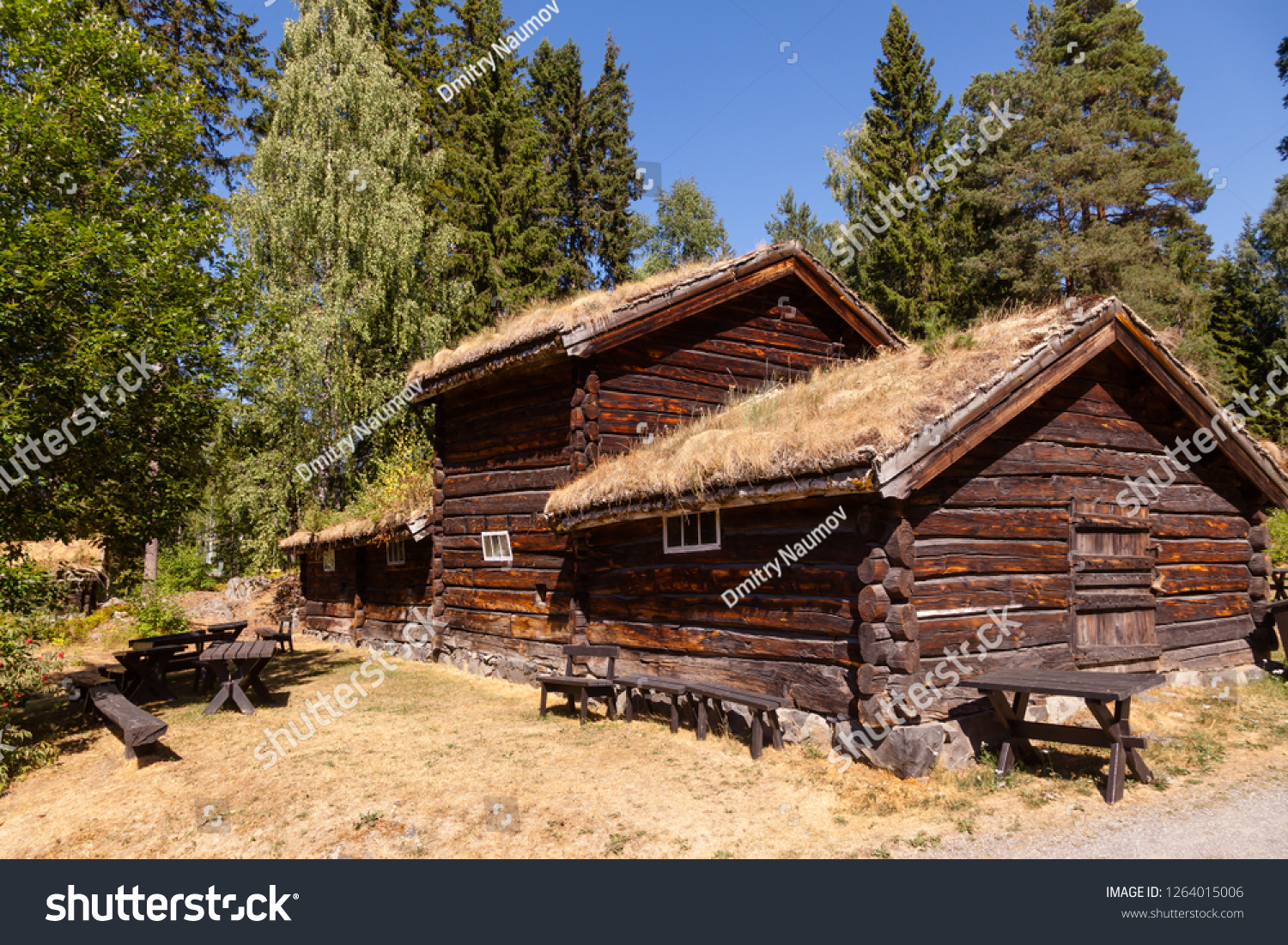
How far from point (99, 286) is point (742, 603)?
9214mm

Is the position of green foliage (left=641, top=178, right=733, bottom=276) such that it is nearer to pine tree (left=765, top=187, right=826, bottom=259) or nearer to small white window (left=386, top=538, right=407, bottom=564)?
pine tree (left=765, top=187, right=826, bottom=259)

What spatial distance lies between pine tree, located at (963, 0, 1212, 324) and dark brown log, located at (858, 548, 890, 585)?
69.3 feet

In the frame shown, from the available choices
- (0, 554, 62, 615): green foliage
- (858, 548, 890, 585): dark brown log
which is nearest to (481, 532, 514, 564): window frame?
(0, 554, 62, 615): green foliage

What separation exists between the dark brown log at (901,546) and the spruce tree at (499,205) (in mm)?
21069

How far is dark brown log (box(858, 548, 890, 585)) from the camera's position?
763 centimetres

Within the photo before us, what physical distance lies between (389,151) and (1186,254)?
2784cm

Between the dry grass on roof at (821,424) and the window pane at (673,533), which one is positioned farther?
the window pane at (673,533)

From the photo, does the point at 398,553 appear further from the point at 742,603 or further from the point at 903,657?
the point at 903,657

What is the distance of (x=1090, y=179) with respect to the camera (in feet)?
84.6

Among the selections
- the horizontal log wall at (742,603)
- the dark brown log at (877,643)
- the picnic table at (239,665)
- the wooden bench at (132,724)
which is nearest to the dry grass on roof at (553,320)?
the horizontal log wall at (742,603)

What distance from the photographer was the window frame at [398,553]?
56.1 feet

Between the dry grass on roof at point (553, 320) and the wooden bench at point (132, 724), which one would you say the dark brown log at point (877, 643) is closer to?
the dry grass on roof at point (553, 320)

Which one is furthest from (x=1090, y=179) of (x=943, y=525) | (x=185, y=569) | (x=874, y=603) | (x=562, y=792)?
(x=185, y=569)

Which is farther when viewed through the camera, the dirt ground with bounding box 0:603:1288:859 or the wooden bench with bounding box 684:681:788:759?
the wooden bench with bounding box 684:681:788:759
